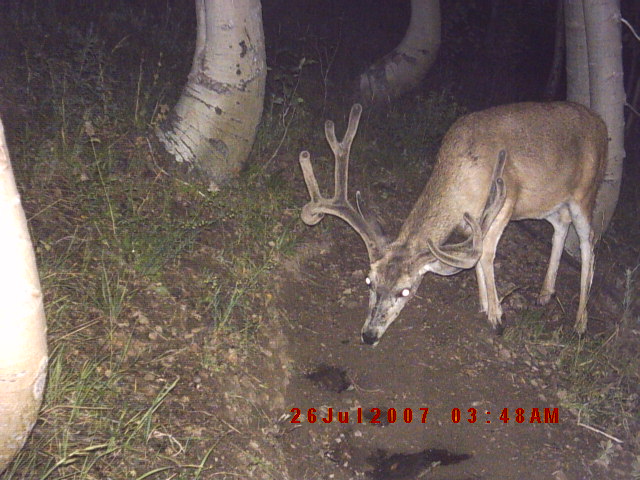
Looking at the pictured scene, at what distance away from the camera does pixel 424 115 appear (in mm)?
8914

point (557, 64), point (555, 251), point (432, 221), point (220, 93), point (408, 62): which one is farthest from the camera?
point (557, 64)

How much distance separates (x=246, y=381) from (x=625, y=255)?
549cm

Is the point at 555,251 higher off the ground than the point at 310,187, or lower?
lower

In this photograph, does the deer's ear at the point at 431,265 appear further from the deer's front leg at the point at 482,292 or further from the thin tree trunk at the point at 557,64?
the thin tree trunk at the point at 557,64

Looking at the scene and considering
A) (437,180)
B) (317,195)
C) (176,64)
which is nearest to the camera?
(317,195)

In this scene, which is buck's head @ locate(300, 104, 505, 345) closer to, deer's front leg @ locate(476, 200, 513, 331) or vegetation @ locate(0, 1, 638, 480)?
deer's front leg @ locate(476, 200, 513, 331)

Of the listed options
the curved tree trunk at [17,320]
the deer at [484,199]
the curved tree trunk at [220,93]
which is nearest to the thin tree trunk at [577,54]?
the deer at [484,199]

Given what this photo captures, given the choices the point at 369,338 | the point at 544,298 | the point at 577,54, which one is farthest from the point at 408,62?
the point at 369,338

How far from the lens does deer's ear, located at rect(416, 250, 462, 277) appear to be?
17.7 feet

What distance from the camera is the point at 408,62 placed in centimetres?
988

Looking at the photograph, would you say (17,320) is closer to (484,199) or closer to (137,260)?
(137,260)

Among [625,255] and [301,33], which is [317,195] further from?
[301,33]

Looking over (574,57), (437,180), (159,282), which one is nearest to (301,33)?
(574,57)
